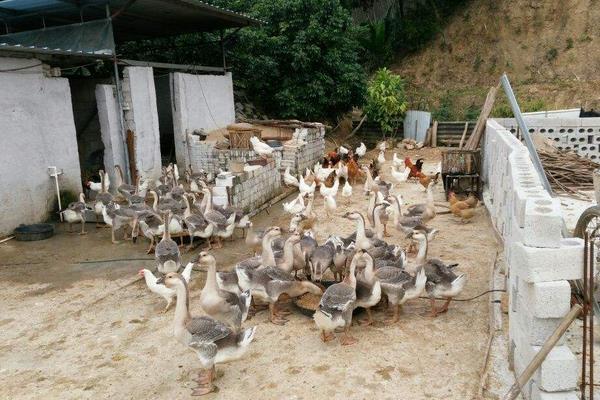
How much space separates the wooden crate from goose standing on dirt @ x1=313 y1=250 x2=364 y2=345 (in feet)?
23.5

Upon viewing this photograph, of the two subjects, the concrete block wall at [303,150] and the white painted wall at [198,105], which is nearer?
the concrete block wall at [303,150]

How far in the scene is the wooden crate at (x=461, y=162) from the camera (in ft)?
41.0

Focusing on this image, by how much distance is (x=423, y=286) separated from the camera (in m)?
6.75

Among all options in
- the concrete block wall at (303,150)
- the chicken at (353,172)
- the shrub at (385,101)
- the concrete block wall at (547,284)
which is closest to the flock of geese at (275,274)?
the concrete block wall at (547,284)

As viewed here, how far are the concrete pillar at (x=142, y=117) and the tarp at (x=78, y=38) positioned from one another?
1.27 meters

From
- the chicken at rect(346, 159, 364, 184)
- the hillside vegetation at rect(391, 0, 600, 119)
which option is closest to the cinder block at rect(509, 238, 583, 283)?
the chicken at rect(346, 159, 364, 184)

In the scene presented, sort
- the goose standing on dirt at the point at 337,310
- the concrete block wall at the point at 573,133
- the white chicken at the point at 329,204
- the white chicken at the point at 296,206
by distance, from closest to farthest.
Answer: the goose standing on dirt at the point at 337,310, the white chicken at the point at 296,206, the white chicken at the point at 329,204, the concrete block wall at the point at 573,133

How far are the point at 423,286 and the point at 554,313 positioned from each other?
2863 mm

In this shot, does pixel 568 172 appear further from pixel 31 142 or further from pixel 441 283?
pixel 31 142

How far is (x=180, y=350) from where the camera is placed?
621 cm

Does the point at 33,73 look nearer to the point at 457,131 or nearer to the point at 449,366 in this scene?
the point at 449,366

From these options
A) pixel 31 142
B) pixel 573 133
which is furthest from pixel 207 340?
pixel 573 133

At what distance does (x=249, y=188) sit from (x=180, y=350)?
6510 mm

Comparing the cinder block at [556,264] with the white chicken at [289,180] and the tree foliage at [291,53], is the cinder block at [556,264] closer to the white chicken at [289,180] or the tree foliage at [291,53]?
the white chicken at [289,180]
